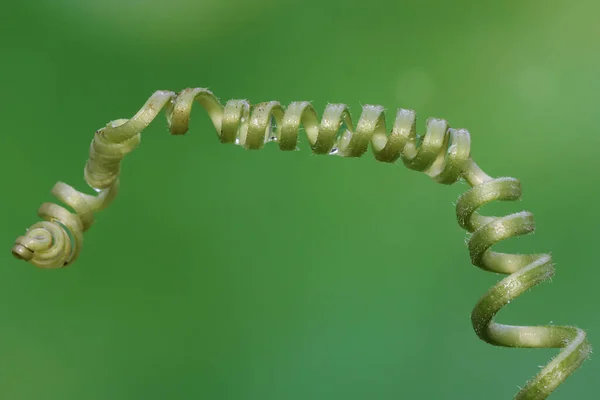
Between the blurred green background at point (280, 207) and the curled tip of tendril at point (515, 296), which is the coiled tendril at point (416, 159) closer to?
the curled tip of tendril at point (515, 296)

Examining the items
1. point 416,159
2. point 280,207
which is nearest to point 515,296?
point 416,159

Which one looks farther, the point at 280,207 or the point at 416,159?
the point at 280,207

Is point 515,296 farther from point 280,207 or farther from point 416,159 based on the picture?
point 280,207

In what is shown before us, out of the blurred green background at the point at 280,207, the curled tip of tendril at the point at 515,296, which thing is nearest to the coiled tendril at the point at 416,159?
the curled tip of tendril at the point at 515,296

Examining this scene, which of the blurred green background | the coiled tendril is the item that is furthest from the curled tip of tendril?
the blurred green background

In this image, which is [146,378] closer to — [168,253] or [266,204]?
[168,253]

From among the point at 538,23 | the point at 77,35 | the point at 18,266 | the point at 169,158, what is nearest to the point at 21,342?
the point at 18,266

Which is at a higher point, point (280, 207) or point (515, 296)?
point (280, 207)
